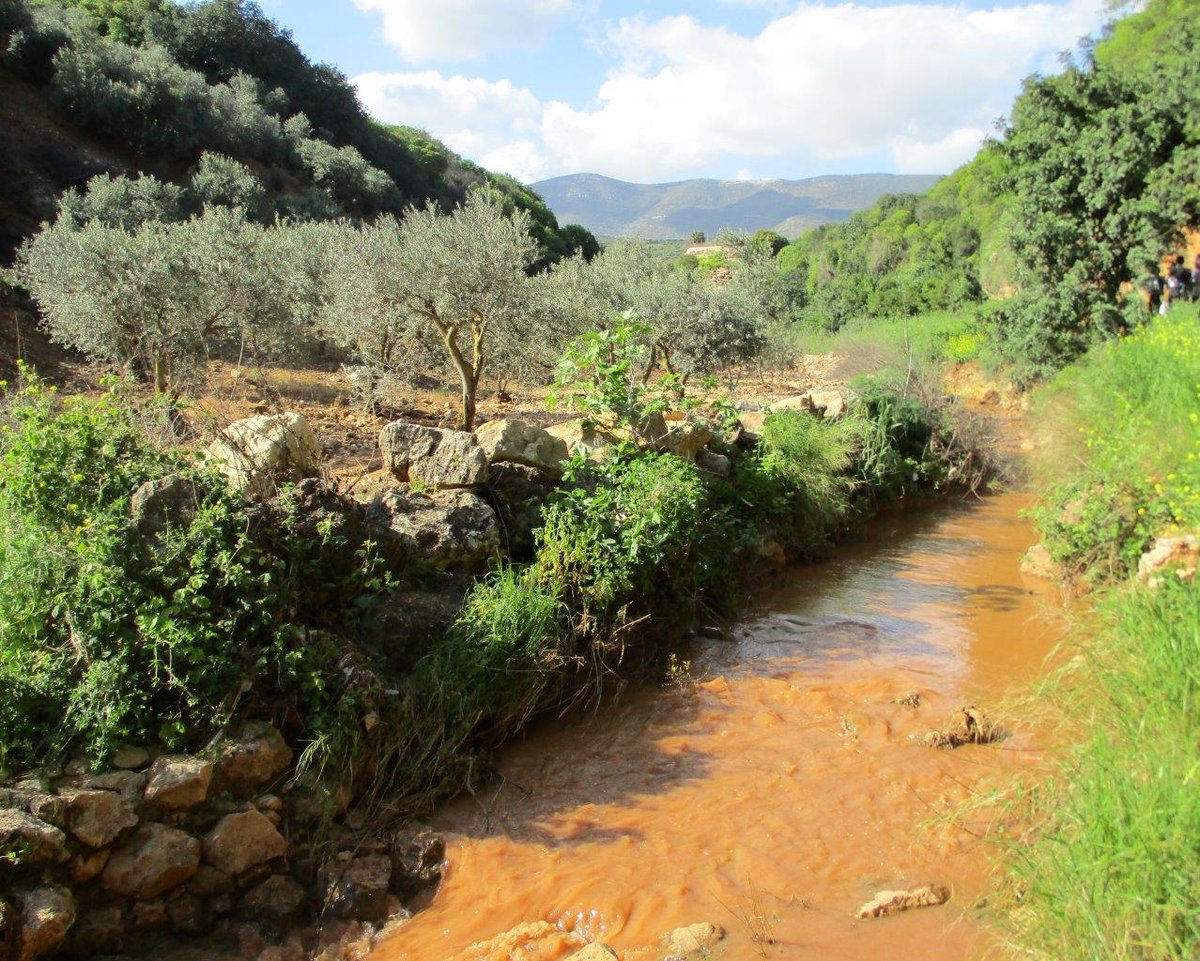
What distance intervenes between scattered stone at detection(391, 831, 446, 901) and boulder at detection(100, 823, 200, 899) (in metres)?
0.97

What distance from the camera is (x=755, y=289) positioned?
22609 millimetres

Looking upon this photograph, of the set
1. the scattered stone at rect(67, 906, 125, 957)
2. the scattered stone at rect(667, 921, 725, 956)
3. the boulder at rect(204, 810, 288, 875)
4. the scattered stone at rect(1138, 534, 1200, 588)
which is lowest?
the scattered stone at rect(667, 921, 725, 956)

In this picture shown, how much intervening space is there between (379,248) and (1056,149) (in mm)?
12436

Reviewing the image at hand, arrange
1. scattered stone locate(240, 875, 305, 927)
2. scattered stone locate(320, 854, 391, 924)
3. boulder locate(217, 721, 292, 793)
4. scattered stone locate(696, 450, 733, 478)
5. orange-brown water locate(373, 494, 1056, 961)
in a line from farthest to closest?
scattered stone locate(696, 450, 733, 478)
boulder locate(217, 721, 292, 793)
scattered stone locate(320, 854, 391, 924)
scattered stone locate(240, 875, 305, 927)
orange-brown water locate(373, 494, 1056, 961)

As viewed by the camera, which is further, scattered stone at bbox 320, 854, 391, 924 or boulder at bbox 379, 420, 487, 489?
boulder at bbox 379, 420, 487, 489

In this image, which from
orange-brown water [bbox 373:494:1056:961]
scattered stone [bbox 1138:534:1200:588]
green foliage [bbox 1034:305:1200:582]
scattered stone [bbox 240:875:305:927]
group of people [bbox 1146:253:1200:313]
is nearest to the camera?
orange-brown water [bbox 373:494:1056:961]

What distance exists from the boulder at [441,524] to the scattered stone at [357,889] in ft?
7.16

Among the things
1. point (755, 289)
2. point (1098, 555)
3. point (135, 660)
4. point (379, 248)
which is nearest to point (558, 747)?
point (135, 660)

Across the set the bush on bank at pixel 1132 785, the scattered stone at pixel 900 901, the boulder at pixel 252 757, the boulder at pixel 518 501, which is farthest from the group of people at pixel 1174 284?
the boulder at pixel 252 757

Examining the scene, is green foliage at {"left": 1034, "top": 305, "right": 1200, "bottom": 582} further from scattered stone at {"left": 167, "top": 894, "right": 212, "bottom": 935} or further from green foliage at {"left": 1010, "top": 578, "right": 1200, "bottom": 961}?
scattered stone at {"left": 167, "top": 894, "right": 212, "bottom": 935}

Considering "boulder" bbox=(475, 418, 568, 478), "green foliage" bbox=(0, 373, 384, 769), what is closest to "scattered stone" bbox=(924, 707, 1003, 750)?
"boulder" bbox=(475, 418, 568, 478)

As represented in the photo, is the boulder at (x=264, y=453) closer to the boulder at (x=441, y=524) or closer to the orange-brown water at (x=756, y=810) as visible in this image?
the boulder at (x=441, y=524)

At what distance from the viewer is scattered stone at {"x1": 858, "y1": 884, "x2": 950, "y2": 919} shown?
13.2 ft

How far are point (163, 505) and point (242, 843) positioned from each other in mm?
1860
